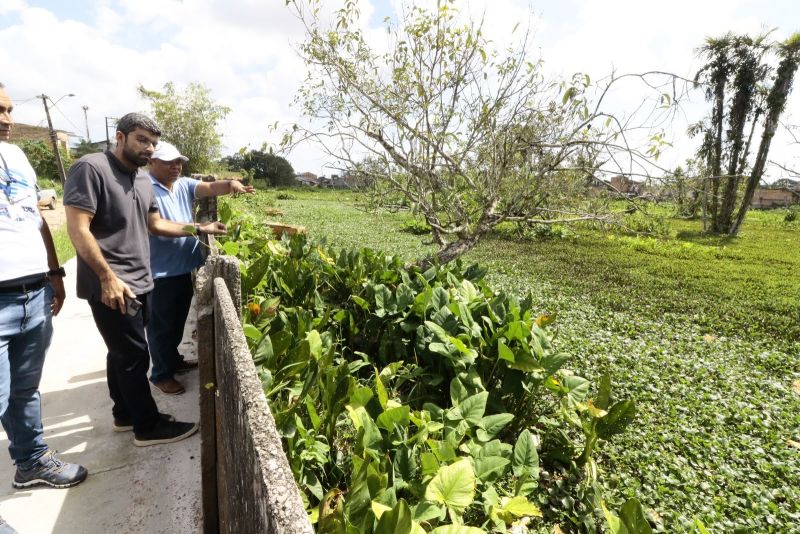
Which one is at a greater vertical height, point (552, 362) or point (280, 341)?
point (280, 341)

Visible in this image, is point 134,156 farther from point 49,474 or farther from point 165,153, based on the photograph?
point 49,474

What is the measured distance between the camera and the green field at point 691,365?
107 inches

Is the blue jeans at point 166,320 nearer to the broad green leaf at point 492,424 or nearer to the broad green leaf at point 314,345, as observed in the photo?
the broad green leaf at point 314,345

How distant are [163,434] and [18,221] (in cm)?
148

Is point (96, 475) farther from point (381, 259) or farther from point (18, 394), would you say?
point (381, 259)

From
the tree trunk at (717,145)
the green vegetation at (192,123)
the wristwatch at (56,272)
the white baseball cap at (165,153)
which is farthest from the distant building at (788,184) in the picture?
the green vegetation at (192,123)

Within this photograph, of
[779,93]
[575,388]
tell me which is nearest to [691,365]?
[575,388]

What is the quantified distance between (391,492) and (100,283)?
6.41ft

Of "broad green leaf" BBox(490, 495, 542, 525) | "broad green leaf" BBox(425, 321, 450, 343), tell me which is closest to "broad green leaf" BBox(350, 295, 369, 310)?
"broad green leaf" BBox(425, 321, 450, 343)

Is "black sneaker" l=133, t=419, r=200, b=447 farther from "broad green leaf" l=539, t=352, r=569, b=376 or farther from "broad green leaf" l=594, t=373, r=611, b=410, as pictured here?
"broad green leaf" l=594, t=373, r=611, b=410

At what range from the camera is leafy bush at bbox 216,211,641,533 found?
1822mm

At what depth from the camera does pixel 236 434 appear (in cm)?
118

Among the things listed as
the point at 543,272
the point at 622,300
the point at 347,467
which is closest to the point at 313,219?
the point at 543,272

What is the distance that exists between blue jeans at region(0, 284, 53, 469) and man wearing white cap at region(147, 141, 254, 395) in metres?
0.84
